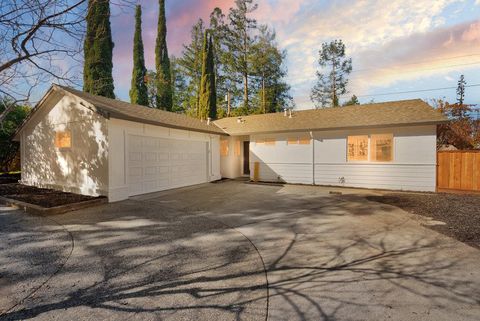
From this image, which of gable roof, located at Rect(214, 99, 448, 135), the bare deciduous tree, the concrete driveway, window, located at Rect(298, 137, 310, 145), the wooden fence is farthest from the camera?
window, located at Rect(298, 137, 310, 145)

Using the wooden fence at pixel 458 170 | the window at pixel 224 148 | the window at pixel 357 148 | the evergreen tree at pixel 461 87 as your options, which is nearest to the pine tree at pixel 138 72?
the window at pixel 224 148

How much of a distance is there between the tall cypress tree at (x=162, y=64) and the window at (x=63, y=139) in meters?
15.6

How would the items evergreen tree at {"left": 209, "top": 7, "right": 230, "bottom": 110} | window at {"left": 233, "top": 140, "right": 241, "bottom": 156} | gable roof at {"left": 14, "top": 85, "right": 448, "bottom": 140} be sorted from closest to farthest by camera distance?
gable roof at {"left": 14, "top": 85, "right": 448, "bottom": 140} → window at {"left": 233, "top": 140, "right": 241, "bottom": 156} → evergreen tree at {"left": 209, "top": 7, "right": 230, "bottom": 110}

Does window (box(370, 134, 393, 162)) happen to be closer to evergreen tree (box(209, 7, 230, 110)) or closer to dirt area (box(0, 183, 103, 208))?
dirt area (box(0, 183, 103, 208))

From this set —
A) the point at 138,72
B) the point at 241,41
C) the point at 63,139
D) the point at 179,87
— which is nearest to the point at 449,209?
the point at 63,139

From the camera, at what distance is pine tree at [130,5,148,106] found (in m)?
23.1

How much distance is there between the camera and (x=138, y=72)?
2328 cm

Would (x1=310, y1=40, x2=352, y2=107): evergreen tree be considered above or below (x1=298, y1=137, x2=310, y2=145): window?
above

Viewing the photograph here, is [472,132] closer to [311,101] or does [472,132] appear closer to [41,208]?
[311,101]

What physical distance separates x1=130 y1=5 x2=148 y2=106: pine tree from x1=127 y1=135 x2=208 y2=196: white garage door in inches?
553

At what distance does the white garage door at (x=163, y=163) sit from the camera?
29.5 ft

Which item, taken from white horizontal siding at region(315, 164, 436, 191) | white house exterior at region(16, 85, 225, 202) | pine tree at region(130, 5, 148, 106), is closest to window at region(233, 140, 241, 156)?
white house exterior at region(16, 85, 225, 202)

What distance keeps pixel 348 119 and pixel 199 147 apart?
777 cm

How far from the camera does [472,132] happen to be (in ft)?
51.1
